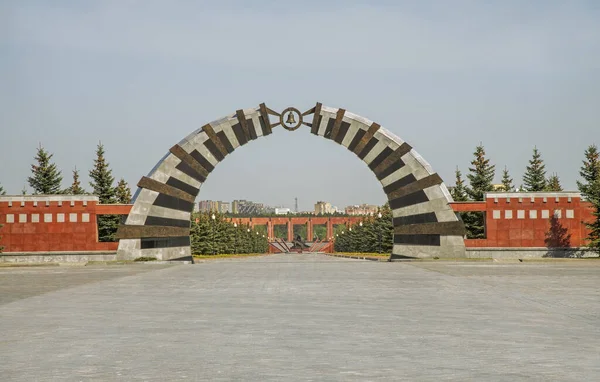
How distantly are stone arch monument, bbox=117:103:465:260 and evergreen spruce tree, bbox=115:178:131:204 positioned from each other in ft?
98.7

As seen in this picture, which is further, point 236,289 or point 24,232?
point 24,232

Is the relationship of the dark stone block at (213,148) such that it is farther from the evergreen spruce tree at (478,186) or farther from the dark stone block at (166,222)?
the evergreen spruce tree at (478,186)

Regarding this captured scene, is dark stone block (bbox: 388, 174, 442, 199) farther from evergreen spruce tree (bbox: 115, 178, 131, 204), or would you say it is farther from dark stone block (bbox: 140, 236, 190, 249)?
evergreen spruce tree (bbox: 115, 178, 131, 204)

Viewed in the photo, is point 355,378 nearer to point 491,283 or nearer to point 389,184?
point 491,283

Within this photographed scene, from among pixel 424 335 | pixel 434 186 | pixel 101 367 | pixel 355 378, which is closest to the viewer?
pixel 355 378

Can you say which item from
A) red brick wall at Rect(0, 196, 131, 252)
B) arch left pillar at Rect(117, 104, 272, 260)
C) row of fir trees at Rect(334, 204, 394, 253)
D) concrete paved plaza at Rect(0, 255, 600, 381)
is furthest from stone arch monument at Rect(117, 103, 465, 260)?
row of fir trees at Rect(334, 204, 394, 253)

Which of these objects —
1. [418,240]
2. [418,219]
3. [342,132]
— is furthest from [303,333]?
[342,132]

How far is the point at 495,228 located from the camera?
128ft

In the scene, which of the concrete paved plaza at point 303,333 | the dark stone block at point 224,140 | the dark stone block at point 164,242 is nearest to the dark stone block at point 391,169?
the dark stone block at point 224,140

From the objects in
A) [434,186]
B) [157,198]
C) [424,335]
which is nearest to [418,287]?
[424,335]

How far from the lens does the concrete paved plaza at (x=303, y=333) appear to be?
806 centimetres

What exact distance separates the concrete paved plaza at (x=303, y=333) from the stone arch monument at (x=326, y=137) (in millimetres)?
18124

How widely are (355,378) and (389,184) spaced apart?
32.1 meters

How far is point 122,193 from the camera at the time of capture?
70000mm
